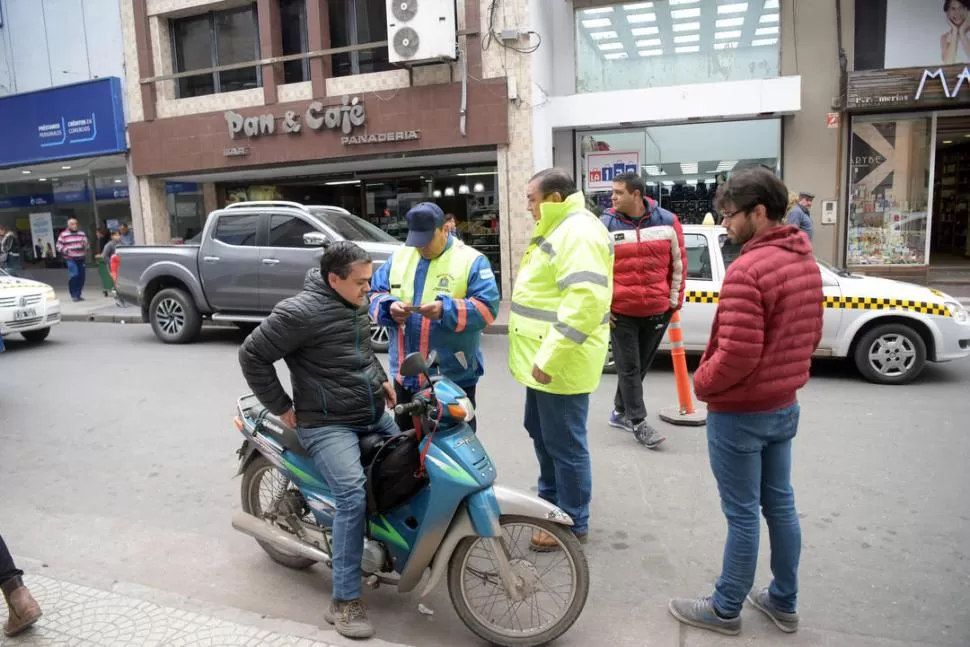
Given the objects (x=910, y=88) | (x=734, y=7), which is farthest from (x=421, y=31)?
(x=910, y=88)

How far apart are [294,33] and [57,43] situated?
21.4ft

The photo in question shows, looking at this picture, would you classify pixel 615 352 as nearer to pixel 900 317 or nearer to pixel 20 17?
pixel 900 317

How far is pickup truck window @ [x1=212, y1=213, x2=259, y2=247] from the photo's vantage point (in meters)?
10.5

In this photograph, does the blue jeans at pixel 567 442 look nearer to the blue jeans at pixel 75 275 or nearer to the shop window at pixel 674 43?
the shop window at pixel 674 43

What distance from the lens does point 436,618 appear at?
3.39 metres

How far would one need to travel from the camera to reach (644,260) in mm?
5504

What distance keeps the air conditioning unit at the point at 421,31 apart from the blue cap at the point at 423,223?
10.00 m

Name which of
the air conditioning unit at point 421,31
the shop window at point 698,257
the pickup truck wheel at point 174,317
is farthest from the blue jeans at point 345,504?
the air conditioning unit at point 421,31

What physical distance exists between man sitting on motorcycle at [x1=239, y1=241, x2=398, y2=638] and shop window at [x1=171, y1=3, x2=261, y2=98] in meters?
14.3

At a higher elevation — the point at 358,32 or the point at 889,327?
the point at 358,32

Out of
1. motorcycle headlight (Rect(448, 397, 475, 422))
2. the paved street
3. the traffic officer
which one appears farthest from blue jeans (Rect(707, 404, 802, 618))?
the traffic officer

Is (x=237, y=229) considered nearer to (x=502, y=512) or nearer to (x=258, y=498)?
(x=258, y=498)

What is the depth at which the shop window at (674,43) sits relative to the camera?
13211 millimetres

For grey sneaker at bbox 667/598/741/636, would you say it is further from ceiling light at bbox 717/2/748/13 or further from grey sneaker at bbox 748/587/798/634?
ceiling light at bbox 717/2/748/13
